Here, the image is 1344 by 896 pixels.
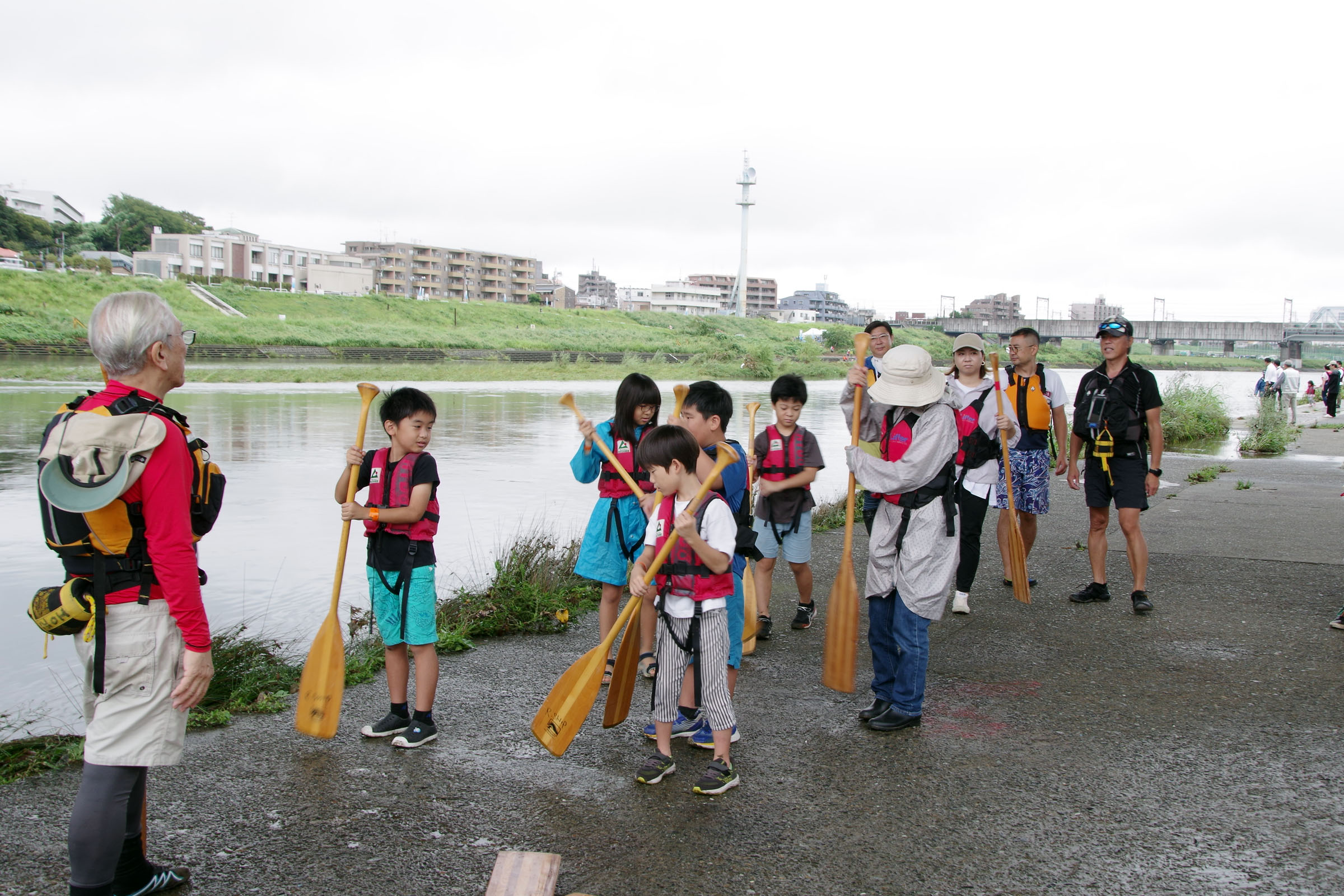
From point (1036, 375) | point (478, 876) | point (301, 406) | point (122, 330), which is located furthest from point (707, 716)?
point (301, 406)

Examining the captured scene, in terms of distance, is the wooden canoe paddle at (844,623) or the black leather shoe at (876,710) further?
the wooden canoe paddle at (844,623)

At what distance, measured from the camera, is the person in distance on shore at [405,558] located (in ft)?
13.6

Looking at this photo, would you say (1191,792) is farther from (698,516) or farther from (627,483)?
(627,483)

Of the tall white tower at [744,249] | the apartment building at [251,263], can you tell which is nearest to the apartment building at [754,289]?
the tall white tower at [744,249]

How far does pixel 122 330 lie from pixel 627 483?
2297 mm

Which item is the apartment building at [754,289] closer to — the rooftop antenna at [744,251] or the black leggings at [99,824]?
the rooftop antenna at [744,251]

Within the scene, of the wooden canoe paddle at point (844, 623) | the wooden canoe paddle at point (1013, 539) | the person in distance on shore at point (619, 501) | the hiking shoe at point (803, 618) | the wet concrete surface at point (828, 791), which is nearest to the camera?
the wet concrete surface at point (828, 791)

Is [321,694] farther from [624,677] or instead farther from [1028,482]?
[1028,482]

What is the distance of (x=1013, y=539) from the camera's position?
6.62 metres

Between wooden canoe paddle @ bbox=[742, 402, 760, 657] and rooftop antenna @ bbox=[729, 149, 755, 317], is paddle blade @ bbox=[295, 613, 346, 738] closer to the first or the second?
wooden canoe paddle @ bbox=[742, 402, 760, 657]

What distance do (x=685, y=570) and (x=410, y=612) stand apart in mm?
1308

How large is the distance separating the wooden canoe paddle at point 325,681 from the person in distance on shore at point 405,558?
127 mm

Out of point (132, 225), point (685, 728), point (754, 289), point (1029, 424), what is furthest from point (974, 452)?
point (754, 289)

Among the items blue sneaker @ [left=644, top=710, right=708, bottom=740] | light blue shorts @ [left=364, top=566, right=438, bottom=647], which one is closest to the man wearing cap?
blue sneaker @ [left=644, top=710, right=708, bottom=740]
